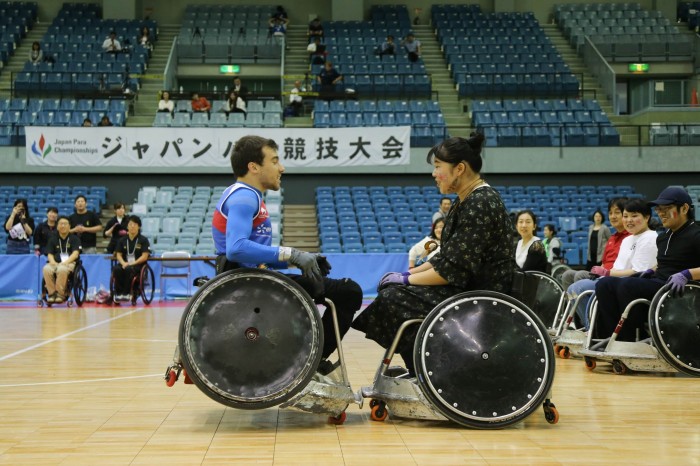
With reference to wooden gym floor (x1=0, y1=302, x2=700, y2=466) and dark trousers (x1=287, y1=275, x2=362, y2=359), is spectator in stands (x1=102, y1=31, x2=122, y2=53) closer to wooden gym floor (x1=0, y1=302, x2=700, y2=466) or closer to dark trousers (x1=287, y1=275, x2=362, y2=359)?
wooden gym floor (x1=0, y1=302, x2=700, y2=466)

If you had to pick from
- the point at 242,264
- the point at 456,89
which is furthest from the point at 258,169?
the point at 456,89

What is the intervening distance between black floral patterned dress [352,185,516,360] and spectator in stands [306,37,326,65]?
20798 mm

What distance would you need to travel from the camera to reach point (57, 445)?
11.7 ft

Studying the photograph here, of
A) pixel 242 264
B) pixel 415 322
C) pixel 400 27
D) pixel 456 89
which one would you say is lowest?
pixel 415 322

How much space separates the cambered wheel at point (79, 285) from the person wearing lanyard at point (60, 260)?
0.46 ft

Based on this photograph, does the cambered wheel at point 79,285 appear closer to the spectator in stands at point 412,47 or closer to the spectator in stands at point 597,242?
the spectator in stands at point 597,242

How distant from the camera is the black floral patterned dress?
4164 mm

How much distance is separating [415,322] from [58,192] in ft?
54.0

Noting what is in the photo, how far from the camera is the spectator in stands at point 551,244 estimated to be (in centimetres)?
1091

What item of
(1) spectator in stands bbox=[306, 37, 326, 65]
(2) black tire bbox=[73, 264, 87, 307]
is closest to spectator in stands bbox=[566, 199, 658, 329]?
(2) black tire bbox=[73, 264, 87, 307]

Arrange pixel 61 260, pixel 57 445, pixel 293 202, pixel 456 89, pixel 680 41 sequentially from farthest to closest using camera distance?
pixel 680 41
pixel 456 89
pixel 293 202
pixel 61 260
pixel 57 445

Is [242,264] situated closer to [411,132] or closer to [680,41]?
[411,132]

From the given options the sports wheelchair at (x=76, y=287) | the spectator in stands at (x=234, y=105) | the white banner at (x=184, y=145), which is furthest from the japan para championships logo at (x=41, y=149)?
the sports wheelchair at (x=76, y=287)

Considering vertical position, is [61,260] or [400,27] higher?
[400,27]
